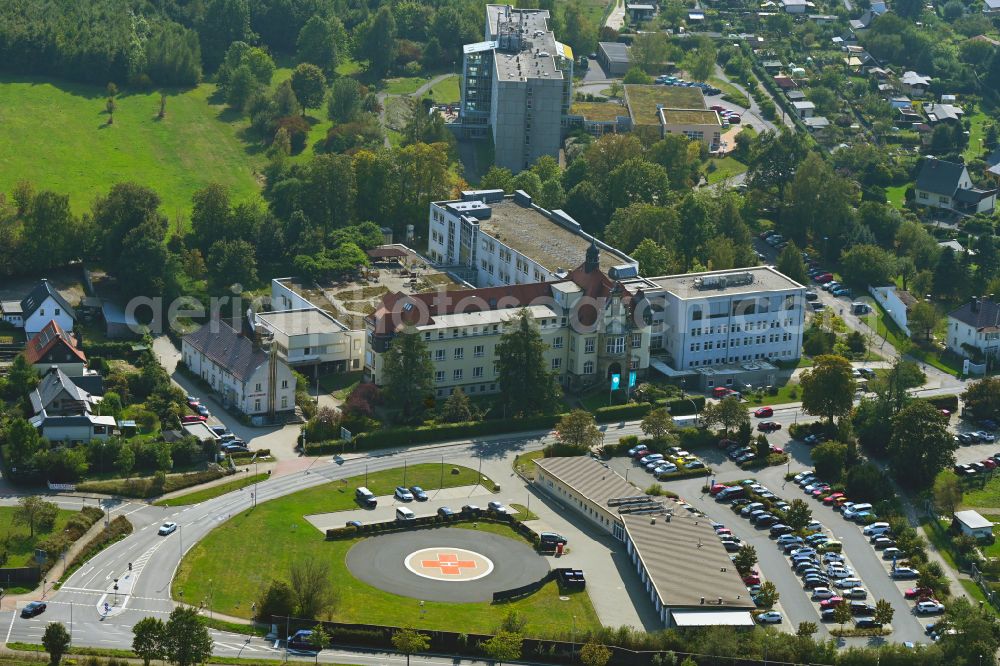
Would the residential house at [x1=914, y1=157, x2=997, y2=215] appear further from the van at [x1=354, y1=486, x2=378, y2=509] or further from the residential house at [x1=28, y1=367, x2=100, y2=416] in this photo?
the residential house at [x1=28, y1=367, x2=100, y2=416]

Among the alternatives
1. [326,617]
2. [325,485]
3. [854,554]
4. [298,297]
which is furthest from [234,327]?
[854,554]

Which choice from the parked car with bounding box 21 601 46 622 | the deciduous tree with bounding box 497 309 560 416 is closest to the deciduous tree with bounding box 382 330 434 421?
the deciduous tree with bounding box 497 309 560 416

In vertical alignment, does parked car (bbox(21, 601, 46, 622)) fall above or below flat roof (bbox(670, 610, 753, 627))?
below

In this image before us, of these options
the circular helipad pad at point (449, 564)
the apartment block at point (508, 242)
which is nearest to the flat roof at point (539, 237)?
the apartment block at point (508, 242)

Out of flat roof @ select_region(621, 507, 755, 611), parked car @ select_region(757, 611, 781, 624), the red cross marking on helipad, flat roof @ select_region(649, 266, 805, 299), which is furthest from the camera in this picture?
flat roof @ select_region(649, 266, 805, 299)

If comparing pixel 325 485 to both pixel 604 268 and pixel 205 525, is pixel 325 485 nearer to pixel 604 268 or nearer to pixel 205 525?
pixel 205 525
